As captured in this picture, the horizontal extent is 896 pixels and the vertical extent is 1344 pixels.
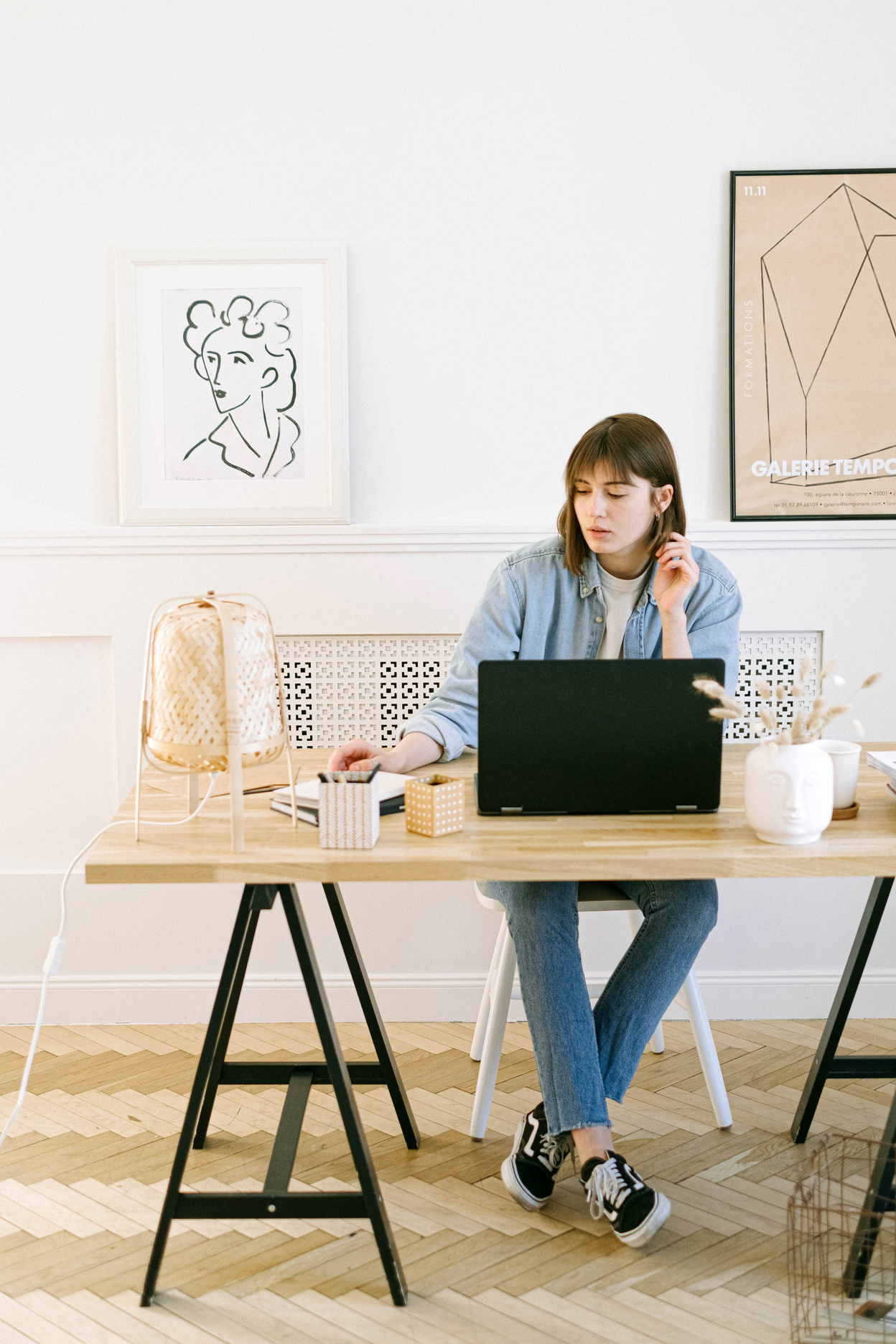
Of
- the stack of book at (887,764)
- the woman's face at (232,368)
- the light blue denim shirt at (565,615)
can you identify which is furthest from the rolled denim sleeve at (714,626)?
the woman's face at (232,368)

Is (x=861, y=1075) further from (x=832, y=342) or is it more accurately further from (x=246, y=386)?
(x=246, y=386)

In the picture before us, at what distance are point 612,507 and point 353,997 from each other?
4.26 ft

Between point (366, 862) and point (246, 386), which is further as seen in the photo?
point (246, 386)

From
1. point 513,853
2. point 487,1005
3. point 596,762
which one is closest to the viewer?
point 513,853

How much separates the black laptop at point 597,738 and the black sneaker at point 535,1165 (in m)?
0.64

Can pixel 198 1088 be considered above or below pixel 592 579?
below

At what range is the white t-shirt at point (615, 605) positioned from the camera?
2145mm

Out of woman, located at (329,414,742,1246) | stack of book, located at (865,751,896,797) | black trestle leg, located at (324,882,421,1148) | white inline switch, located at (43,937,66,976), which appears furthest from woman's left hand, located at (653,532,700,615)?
white inline switch, located at (43,937,66,976)

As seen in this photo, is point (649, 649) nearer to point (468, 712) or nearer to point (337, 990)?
point (468, 712)

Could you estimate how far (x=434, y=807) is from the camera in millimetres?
1526

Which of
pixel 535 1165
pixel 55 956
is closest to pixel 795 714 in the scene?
pixel 535 1165

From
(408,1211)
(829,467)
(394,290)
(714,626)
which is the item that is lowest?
(408,1211)

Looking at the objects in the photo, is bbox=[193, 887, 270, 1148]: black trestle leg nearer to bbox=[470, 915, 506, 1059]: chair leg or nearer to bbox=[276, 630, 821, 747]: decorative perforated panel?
bbox=[470, 915, 506, 1059]: chair leg

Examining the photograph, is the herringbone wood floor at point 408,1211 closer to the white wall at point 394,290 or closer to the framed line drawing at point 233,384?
the white wall at point 394,290
